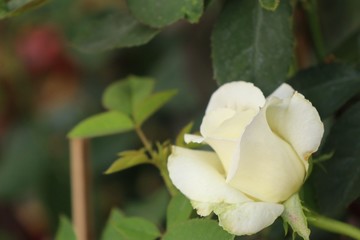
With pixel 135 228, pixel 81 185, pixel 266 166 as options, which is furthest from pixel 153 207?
pixel 266 166

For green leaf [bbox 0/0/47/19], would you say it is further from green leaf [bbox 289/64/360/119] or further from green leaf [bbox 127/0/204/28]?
green leaf [bbox 289/64/360/119]

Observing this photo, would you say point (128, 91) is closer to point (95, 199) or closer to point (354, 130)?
point (354, 130)

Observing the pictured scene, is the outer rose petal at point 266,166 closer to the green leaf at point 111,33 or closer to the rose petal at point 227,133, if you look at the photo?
the rose petal at point 227,133

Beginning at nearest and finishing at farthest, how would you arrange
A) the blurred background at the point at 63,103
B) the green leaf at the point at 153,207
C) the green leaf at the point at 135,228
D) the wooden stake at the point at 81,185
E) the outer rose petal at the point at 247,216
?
the outer rose petal at the point at 247,216, the green leaf at the point at 135,228, the wooden stake at the point at 81,185, the green leaf at the point at 153,207, the blurred background at the point at 63,103

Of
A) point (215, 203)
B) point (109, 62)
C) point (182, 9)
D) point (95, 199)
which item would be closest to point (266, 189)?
point (215, 203)

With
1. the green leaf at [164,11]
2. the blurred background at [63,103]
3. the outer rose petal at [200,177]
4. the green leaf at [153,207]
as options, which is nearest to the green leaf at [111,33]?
the green leaf at [164,11]

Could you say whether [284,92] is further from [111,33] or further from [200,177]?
[111,33]
